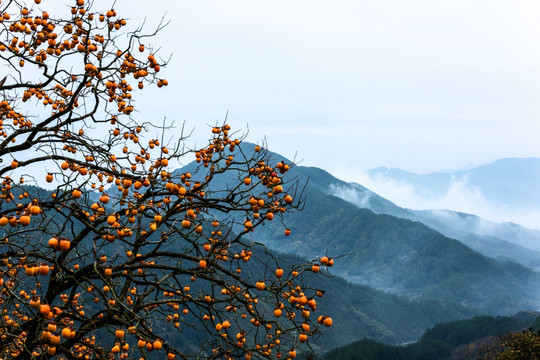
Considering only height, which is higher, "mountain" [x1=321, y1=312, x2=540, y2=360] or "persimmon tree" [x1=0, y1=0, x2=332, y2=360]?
"persimmon tree" [x1=0, y1=0, x2=332, y2=360]

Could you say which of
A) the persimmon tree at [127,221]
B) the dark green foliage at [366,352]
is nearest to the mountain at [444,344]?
the dark green foliage at [366,352]

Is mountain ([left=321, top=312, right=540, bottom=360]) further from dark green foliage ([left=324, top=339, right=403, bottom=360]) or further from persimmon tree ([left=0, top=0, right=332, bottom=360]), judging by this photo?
persimmon tree ([left=0, top=0, right=332, bottom=360])

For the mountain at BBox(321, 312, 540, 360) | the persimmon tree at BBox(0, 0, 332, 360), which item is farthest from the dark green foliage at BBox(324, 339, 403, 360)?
the persimmon tree at BBox(0, 0, 332, 360)

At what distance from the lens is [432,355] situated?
136250 millimetres

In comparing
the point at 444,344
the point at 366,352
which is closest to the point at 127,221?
the point at 366,352

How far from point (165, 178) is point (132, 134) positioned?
2468 millimetres

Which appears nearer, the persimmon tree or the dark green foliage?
the persimmon tree

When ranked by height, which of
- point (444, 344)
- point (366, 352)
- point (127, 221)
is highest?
point (127, 221)

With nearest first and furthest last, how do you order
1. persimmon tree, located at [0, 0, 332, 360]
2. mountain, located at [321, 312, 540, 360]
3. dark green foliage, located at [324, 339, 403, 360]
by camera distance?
persimmon tree, located at [0, 0, 332, 360], dark green foliage, located at [324, 339, 403, 360], mountain, located at [321, 312, 540, 360]

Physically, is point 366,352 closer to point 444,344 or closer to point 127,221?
point 444,344

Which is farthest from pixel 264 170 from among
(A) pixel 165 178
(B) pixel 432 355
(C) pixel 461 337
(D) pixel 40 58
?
(C) pixel 461 337

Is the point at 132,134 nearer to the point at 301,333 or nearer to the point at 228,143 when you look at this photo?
the point at 228,143

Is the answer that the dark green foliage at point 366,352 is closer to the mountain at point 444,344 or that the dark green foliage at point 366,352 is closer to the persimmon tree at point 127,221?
the mountain at point 444,344

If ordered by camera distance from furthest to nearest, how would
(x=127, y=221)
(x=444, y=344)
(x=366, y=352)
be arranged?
(x=444, y=344), (x=366, y=352), (x=127, y=221)
